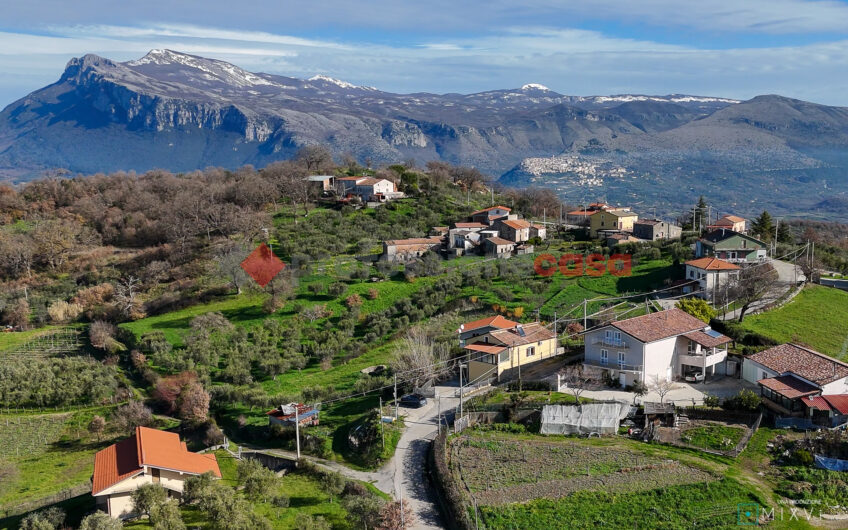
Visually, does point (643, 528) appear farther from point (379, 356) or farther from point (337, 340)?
point (337, 340)

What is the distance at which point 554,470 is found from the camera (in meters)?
22.6

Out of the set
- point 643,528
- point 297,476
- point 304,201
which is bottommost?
point 297,476

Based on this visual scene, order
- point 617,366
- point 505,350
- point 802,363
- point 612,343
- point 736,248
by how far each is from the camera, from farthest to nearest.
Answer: point 736,248 → point 505,350 → point 612,343 → point 617,366 → point 802,363

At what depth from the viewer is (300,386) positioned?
3441 cm

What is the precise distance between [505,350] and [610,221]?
31.1 meters

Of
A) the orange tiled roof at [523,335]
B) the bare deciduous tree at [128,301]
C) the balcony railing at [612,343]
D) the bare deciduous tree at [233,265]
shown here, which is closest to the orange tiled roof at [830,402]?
the balcony railing at [612,343]

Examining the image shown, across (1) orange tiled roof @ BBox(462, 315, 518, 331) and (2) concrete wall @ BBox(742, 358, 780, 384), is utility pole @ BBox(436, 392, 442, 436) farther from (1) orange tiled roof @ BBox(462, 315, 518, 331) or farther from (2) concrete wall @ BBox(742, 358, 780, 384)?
(2) concrete wall @ BBox(742, 358, 780, 384)

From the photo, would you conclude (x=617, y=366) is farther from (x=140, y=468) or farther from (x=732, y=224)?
(x=732, y=224)

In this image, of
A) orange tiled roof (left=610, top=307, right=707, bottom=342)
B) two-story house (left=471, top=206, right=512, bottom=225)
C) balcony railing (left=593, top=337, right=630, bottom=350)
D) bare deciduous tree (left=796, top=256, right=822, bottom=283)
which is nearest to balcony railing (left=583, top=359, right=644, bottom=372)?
balcony railing (left=593, top=337, right=630, bottom=350)

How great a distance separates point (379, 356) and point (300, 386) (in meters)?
Result: 5.21

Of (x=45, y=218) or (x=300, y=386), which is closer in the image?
(x=300, y=386)

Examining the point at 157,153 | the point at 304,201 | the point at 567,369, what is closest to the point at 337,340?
the point at 567,369

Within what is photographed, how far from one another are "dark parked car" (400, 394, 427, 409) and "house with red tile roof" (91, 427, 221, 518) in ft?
27.0

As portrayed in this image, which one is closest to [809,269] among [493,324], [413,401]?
[493,324]
